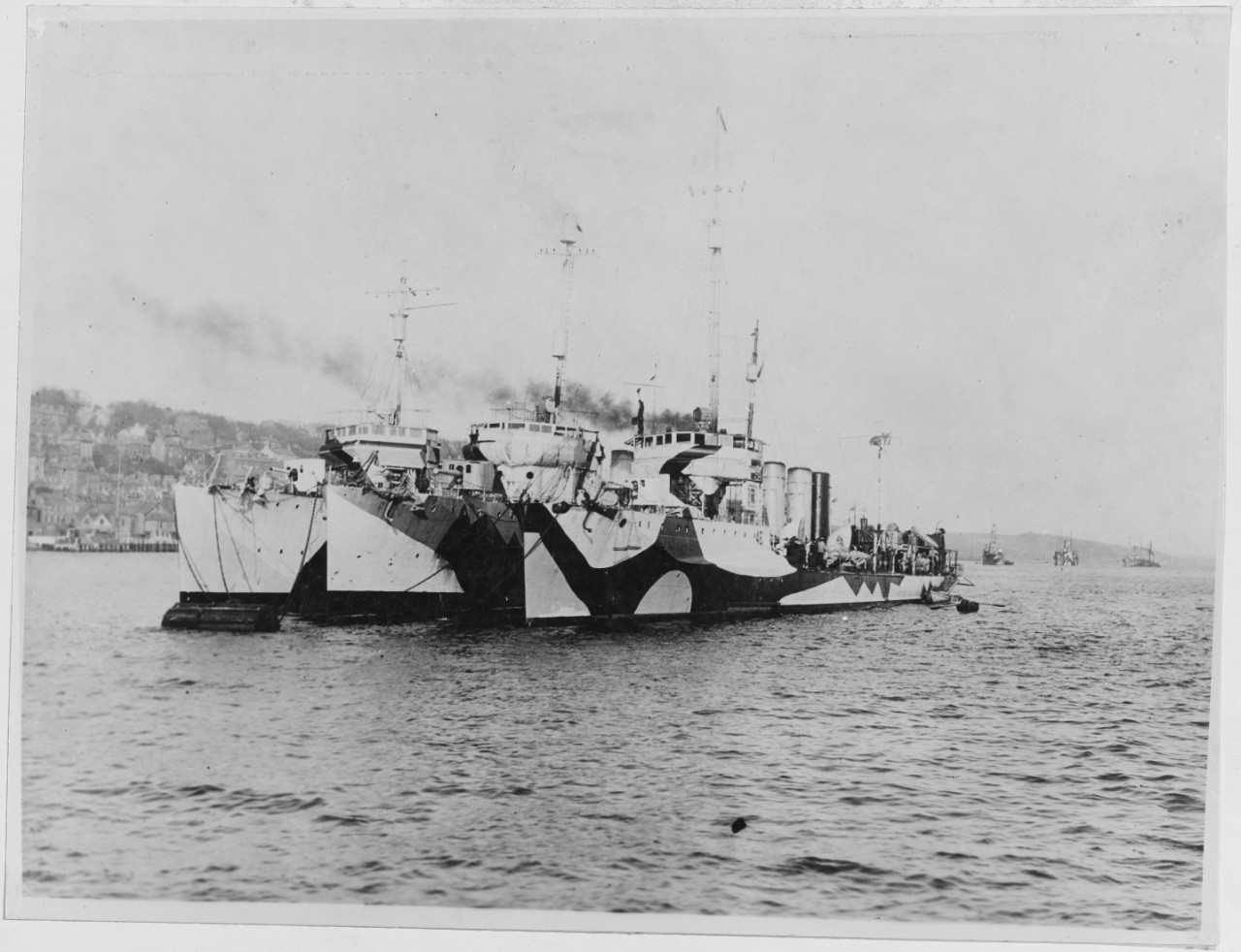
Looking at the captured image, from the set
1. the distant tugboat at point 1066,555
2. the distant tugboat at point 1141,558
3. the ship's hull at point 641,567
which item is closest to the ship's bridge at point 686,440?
the ship's hull at point 641,567

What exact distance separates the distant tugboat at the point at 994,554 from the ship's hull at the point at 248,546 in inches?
391

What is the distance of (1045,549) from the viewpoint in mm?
10133

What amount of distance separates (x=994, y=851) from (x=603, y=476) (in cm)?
1023

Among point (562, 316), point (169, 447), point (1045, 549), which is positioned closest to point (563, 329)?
point (562, 316)

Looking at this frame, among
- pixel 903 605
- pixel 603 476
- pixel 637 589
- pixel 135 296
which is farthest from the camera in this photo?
pixel 903 605

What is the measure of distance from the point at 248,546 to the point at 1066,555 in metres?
11.5

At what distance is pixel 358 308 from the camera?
729 cm

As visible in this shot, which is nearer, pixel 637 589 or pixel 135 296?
pixel 135 296

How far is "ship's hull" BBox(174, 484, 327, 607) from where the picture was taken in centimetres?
1130

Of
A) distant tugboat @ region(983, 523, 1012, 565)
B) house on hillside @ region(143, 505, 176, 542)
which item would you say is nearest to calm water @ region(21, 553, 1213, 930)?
house on hillside @ region(143, 505, 176, 542)

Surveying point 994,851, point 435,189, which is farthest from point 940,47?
point 994,851

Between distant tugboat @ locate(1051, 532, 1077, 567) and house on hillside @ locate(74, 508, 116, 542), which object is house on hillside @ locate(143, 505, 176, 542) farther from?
distant tugboat @ locate(1051, 532, 1077, 567)

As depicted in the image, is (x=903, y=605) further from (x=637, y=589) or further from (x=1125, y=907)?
(x=1125, y=907)

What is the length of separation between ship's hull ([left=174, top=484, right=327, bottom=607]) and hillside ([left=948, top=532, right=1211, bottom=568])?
9678 mm
